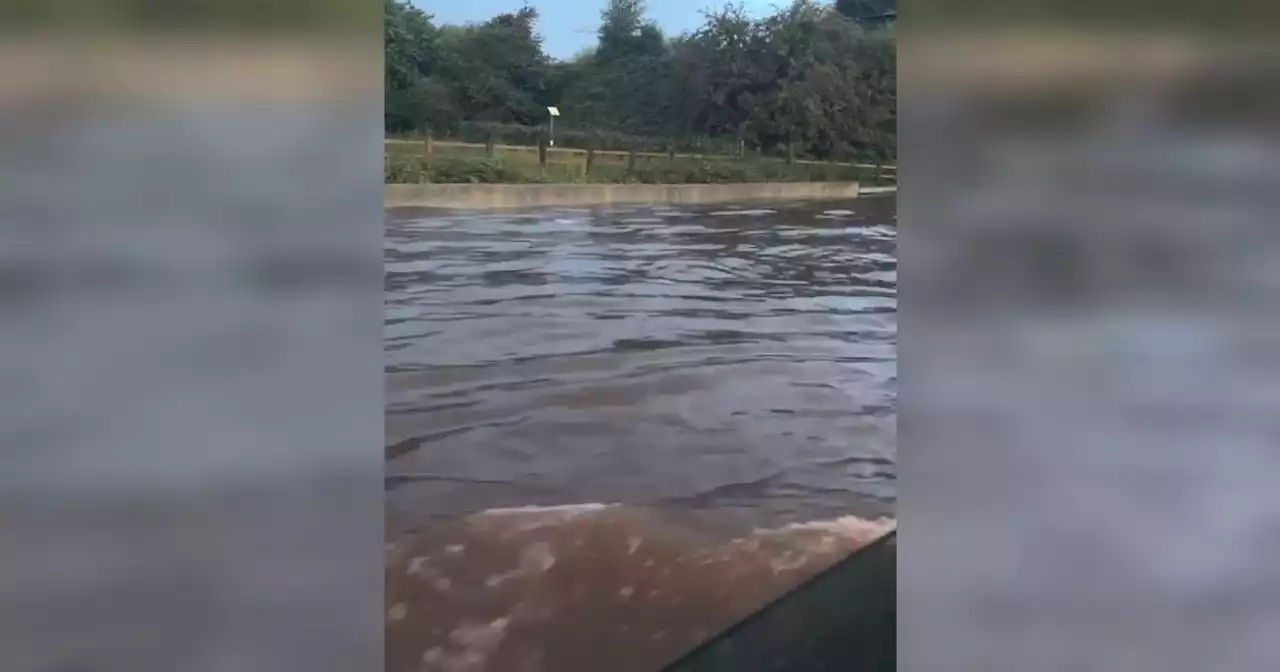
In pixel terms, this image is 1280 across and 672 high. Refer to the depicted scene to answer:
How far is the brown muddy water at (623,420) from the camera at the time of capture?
3607 millimetres

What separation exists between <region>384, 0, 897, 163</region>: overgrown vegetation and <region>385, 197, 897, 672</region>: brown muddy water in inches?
12.7

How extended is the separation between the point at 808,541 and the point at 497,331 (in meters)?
1.45

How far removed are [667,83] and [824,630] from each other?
7.72 ft

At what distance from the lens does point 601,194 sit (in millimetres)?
4762

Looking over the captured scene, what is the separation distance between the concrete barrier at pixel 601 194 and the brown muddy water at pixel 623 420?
0.05 meters
